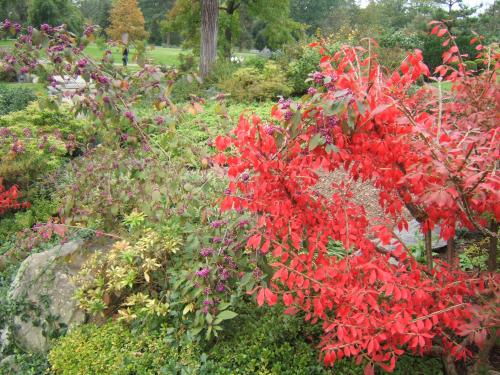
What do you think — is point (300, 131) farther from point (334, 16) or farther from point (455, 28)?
point (334, 16)

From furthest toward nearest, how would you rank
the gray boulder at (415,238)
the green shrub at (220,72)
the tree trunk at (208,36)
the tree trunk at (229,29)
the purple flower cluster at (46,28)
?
the tree trunk at (229,29), the tree trunk at (208,36), the green shrub at (220,72), the gray boulder at (415,238), the purple flower cluster at (46,28)

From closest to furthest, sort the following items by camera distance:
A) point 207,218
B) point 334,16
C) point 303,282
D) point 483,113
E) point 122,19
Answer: point 303,282 → point 483,113 → point 207,218 → point 122,19 → point 334,16

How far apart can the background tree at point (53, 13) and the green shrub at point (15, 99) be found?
1894 cm

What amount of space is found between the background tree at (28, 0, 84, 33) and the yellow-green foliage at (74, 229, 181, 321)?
2841 cm

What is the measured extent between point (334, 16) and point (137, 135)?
43736 millimetres

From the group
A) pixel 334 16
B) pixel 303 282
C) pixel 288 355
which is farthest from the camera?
pixel 334 16

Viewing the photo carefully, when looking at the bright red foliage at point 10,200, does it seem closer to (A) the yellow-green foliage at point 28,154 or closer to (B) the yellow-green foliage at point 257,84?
(A) the yellow-green foliage at point 28,154

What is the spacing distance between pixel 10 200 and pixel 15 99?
21.0 feet

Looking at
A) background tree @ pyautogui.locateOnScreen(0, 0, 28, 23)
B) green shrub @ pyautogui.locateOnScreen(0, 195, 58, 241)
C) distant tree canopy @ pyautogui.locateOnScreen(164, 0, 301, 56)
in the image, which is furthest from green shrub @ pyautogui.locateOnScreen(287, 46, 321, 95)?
background tree @ pyautogui.locateOnScreen(0, 0, 28, 23)

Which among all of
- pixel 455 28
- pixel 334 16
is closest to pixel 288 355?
pixel 455 28

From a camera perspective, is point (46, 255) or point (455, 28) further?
point (455, 28)

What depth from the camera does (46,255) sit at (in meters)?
4.06

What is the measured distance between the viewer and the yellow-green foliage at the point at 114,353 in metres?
3.00

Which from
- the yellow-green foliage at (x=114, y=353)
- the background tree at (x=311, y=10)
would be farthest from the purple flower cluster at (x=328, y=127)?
the background tree at (x=311, y=10)
